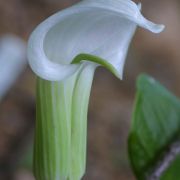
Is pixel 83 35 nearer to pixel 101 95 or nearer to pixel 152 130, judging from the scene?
pixel 152 130

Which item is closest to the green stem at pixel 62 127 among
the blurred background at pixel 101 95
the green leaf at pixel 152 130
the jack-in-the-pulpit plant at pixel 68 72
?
the jack-in-the-pulpit plant at pixel 68 72

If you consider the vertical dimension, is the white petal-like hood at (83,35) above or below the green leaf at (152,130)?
above

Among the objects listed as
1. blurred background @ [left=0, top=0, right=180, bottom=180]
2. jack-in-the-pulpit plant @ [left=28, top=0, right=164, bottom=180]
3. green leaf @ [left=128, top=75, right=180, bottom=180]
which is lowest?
blurred background @ [left=0, top=0, right=180, bottom=180]

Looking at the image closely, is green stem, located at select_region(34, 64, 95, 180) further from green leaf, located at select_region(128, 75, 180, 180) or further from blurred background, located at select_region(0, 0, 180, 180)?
blurred background, located at select_region(0, 0, 180, 180)

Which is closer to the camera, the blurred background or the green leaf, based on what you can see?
the green leaf

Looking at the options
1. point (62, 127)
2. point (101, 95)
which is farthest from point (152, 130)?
point (101, 95)

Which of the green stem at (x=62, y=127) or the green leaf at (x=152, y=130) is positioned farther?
the green leaf at (x=152, y=130)

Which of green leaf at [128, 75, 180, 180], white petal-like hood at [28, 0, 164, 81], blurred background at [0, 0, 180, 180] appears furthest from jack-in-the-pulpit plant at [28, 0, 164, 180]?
blurred background at [0, 0, 180, 180]

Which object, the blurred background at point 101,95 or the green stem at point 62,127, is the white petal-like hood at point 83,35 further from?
the blurred background at point 101,95
